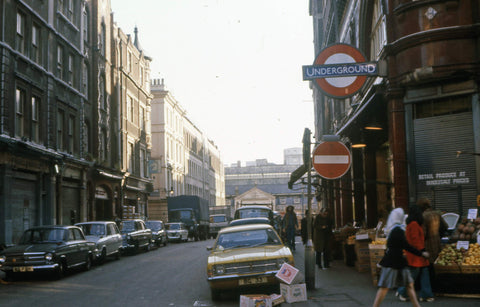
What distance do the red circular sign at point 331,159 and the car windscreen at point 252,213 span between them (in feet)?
61.3

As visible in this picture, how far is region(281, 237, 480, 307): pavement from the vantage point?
1057 cm

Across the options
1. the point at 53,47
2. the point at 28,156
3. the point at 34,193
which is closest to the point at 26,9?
the point at 53,47

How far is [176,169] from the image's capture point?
2884 inches

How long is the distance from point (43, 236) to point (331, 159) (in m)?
10.6

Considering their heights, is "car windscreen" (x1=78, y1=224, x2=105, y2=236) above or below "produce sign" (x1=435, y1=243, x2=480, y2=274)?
above

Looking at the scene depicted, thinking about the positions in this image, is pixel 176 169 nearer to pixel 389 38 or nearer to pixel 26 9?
pixel 26 9

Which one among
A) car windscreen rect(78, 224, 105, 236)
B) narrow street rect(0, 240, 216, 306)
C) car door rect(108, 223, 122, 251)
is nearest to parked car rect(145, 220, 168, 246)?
car door rect(108, 223, 122, 251)

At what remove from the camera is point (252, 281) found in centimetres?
1175

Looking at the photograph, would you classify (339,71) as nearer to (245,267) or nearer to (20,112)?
(245,267)

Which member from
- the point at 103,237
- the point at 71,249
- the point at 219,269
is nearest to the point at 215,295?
the point at 219,269

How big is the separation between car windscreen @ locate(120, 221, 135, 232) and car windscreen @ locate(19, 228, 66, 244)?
1066 centimetres

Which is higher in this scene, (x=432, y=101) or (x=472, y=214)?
(x=432, y=101)

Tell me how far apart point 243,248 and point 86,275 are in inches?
290

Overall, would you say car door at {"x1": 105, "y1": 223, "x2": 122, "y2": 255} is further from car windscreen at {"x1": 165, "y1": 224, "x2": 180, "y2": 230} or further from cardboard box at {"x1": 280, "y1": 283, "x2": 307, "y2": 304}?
car windscreen at {"x1": 165, "y1": 224, "x2": 180, "y2": 230}
